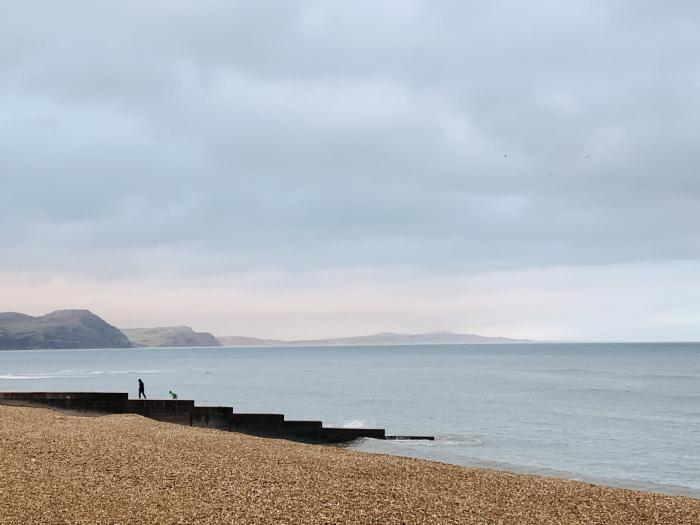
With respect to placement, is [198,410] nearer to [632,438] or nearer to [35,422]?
[35,422]

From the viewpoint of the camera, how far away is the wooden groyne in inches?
1244

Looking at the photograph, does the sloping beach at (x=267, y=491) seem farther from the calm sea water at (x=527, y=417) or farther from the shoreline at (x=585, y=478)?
the calm sea water at (x=527, y=417)

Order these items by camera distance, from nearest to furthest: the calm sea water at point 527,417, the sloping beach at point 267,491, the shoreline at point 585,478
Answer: the sloping beach at point 267,491, the shoreline at point 585,478, the calm sea water at point 527,417

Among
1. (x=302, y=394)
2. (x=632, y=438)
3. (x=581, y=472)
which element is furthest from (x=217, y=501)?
(x=302, y=394)

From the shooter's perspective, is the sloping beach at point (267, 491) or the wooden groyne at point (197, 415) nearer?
the sloping beach at point (267, 491)

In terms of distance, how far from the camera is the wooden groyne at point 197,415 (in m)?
31.6

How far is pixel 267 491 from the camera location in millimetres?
13414

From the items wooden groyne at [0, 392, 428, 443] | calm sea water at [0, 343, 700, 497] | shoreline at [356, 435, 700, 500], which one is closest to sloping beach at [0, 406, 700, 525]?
shoreline at [356, 435, 700, 500]

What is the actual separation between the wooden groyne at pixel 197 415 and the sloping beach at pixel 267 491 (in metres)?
12.4

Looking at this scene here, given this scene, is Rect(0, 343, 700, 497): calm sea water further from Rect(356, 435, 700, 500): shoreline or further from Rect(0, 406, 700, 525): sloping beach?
Rect(0, 406, 700, 525): sloping beach

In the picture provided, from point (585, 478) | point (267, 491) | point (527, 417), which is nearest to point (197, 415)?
point (585, 478)

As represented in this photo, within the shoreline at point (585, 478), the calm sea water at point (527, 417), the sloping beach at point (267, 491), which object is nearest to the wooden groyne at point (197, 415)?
the calm sea water at point (527, 417)

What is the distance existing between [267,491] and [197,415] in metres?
20.0

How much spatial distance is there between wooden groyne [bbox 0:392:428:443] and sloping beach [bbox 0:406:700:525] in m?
12.4
